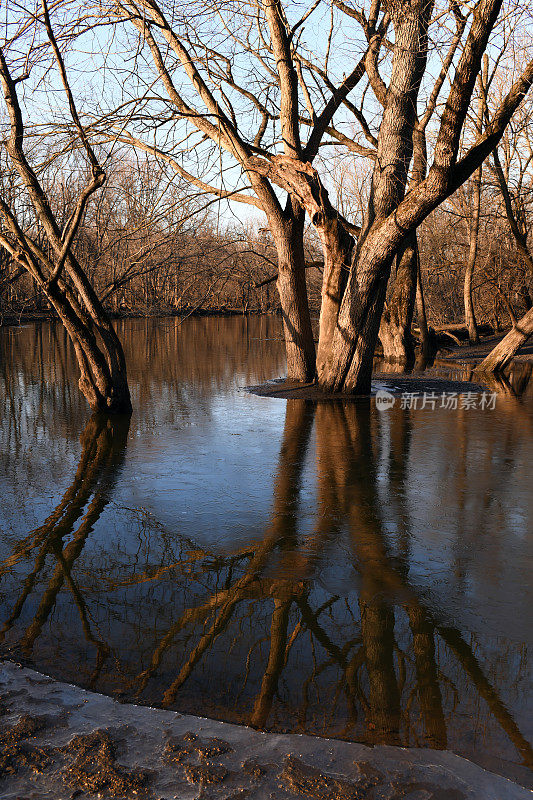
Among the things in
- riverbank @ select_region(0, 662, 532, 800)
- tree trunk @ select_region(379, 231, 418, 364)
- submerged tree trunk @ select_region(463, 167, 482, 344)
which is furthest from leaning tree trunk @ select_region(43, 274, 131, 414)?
submerged tree trunk @ select_region(463, 167, 482, 344)

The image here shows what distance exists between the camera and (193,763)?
107 inches

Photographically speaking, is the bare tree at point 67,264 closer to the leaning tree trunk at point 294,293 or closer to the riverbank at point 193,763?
the leaning tree trunk at point 294,293

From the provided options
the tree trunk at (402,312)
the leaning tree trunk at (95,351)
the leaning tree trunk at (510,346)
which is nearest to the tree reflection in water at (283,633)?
the leaning tree trunk at (95,351)

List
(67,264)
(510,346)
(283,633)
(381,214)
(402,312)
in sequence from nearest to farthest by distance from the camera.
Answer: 1. (283,633)
2. (67,264)
3. (381,214)
4. (510,346)
5. (402,312)

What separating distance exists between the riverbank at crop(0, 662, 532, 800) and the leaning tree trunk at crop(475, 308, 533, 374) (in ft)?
47.3

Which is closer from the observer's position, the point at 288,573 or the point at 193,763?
the point at 193,763

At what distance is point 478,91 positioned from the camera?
1872 centimetres

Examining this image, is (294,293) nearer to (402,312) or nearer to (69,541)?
(402,312)

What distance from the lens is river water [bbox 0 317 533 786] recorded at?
3.19 metres

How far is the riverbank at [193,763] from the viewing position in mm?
2564

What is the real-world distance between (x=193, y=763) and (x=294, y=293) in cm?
1148
